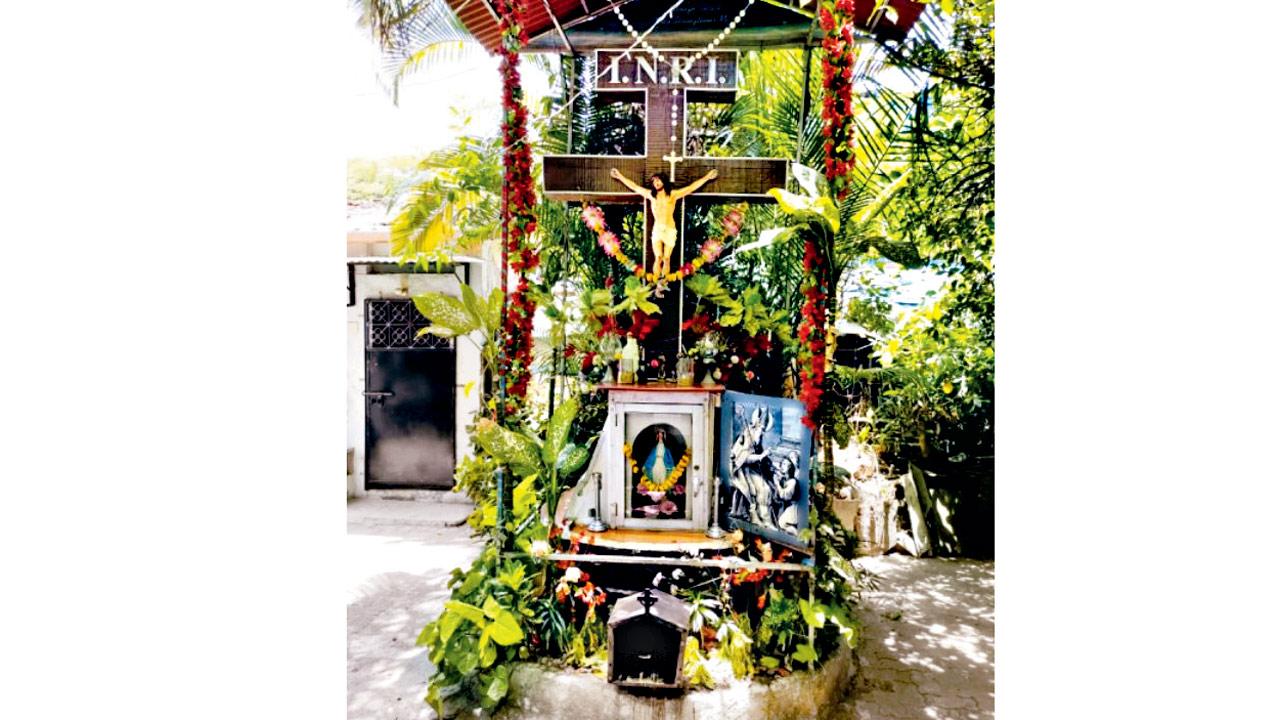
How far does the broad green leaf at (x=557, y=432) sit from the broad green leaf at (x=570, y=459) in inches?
4.8

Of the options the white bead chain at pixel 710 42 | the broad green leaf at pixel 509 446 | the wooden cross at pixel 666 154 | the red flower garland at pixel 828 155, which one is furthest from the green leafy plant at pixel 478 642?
the white bead chain at pixel 710 42

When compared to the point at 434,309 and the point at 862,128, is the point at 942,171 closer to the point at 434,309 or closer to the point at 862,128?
the point at 862,128

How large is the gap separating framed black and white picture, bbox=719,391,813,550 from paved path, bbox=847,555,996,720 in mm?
1091

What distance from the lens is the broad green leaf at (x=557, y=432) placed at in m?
3.70

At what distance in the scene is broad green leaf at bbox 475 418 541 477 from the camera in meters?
3.51

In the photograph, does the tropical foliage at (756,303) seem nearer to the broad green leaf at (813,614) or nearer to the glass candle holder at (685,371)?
the broad green leaf at (813,614)

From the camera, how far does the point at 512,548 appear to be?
143 inches

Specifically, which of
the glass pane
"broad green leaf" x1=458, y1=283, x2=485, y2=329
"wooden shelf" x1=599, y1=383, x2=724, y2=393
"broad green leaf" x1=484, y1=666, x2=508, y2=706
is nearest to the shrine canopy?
"broad green leaf" x1=458, y1=283, x2=485, y2=329

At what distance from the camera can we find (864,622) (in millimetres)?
4484

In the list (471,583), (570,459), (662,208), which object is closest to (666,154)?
(662,208)

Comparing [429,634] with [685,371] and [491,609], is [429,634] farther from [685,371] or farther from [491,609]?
[685,371]

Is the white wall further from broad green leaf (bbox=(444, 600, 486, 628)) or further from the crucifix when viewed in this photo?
broad green leaf (bbox=(444, 600, 486, 628))

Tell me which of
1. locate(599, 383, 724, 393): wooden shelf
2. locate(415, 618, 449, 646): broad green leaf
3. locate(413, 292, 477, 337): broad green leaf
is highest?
locate(413, 292, 477, 337): broad green leaf

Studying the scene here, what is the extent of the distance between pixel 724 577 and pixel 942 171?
342 cm
